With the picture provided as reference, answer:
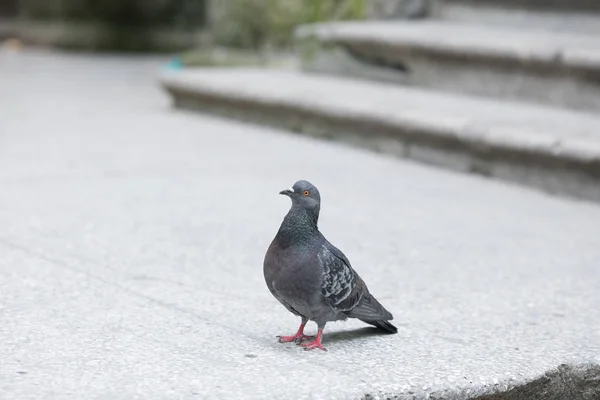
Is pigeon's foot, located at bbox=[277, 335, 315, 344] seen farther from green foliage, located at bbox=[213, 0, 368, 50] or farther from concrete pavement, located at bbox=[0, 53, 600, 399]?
green foliage, located at bbox=[213, 0, 368, 50]

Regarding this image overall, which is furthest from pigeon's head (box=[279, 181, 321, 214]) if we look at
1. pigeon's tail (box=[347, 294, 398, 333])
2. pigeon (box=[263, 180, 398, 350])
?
pigeon's tail (box=[347, 294, 398, 333])

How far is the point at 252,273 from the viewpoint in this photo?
2.81m

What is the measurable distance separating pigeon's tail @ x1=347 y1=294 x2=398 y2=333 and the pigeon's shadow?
5 cm

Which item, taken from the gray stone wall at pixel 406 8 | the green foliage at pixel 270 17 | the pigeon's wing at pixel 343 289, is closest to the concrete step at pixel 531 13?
the gray stone wall at pixel 406 8

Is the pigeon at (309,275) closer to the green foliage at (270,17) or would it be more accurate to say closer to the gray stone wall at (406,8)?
the gray stone wall at (406,8)

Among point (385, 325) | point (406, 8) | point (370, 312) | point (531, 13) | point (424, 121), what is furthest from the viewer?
point (406, 8)

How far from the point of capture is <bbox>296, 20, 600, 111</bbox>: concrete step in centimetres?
465

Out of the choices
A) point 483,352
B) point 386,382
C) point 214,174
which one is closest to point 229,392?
point 386,382

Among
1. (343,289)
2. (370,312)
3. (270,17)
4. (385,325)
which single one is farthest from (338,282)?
(270,17)

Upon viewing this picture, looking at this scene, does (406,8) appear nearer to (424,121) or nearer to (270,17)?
(270,17)

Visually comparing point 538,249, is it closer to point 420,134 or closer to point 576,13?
point 420,134

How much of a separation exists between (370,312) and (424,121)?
7.92 ft

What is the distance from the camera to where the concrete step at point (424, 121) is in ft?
13.1

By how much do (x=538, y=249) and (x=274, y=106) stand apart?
2.44m
